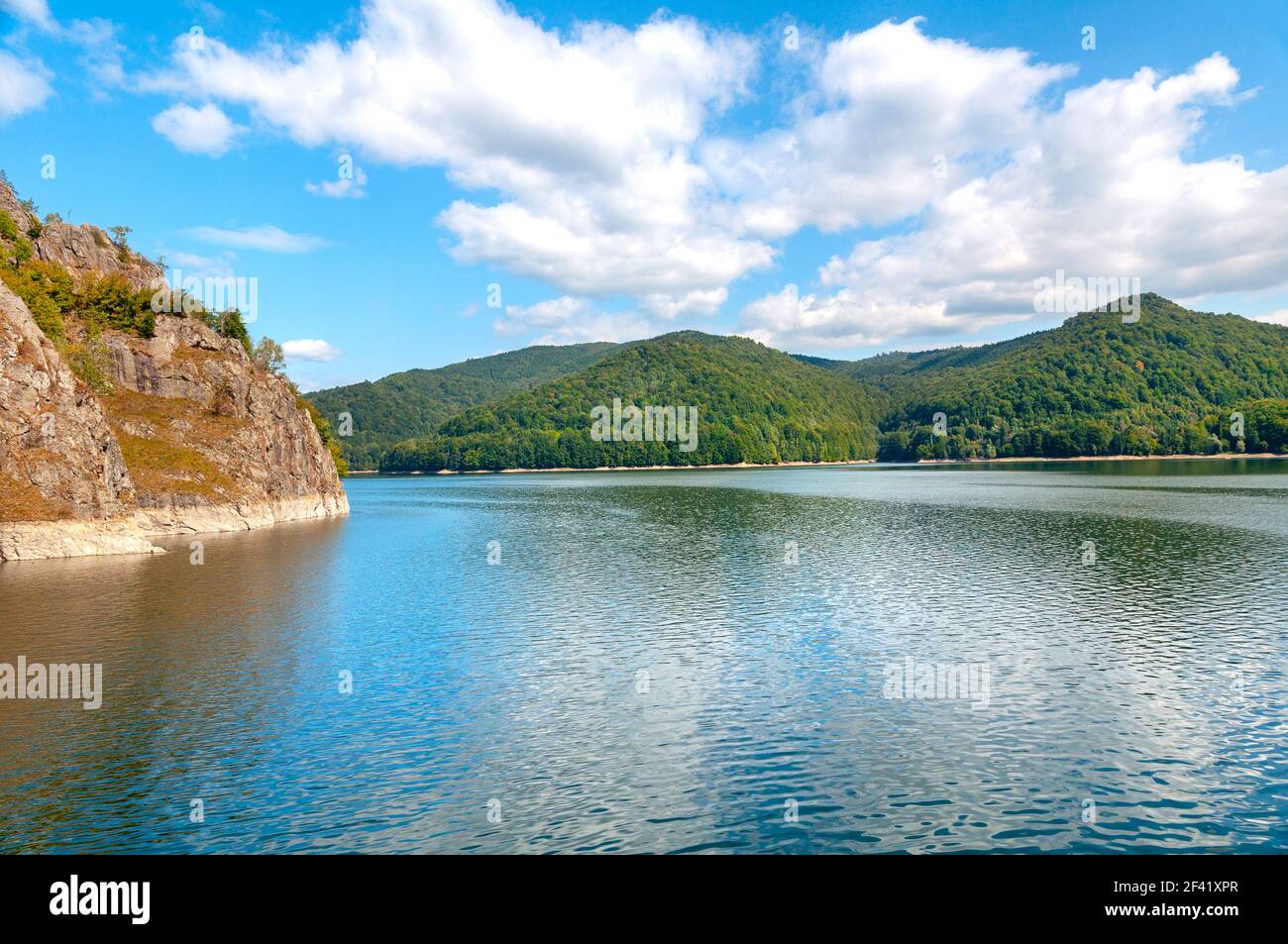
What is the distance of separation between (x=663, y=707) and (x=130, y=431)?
277 ft

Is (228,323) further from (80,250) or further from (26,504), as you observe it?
(26,504)

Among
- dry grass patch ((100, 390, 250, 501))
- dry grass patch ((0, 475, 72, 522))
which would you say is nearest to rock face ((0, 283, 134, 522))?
dry grass patch ((0, 475, 72, 522))

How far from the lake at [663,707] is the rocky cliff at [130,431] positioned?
313 inches

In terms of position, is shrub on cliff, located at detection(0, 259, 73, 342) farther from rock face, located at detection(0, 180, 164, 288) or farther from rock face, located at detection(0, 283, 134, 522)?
rock face, located at detection(0, 283, 134, 522)

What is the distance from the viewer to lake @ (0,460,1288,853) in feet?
58.3

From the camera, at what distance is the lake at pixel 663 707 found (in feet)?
58.3

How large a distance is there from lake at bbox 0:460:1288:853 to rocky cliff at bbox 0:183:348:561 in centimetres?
795

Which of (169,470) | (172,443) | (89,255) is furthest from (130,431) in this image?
(89,255)

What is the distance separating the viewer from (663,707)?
26188 millimetres

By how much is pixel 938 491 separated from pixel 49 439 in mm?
127417

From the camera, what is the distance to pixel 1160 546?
60.4 metres

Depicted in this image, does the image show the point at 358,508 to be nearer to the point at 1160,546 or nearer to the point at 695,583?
the point at 695,583

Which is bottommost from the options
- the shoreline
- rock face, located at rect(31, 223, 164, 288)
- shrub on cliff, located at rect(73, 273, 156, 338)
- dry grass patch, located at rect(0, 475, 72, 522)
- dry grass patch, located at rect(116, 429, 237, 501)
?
the shoreline
